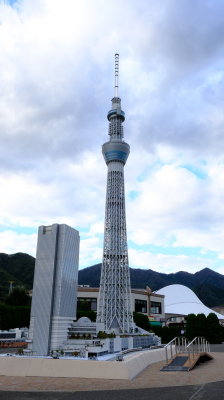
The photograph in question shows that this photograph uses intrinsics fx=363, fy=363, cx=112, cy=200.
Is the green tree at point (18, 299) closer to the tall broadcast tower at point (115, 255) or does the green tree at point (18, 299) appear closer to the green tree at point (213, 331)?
the tall broadcast tower at point (115, 255)

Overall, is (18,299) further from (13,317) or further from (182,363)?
(182,363)

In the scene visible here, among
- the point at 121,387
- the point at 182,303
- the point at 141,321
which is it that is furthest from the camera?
the point at 182,303

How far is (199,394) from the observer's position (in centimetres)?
1498

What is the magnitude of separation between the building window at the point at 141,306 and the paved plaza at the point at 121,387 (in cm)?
6904

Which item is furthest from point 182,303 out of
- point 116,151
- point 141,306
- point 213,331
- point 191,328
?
point 116,151

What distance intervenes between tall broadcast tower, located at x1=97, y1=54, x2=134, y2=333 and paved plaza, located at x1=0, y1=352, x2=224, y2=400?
45160mm

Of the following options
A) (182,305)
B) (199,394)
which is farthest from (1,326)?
(182,305)

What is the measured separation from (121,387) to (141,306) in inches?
2994

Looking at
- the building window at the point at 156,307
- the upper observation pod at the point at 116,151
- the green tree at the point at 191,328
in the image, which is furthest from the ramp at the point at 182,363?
the building window at the point at 156,307

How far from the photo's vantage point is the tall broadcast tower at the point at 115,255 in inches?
2574

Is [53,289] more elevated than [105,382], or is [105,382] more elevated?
[53,289]

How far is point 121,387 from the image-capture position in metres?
17.2

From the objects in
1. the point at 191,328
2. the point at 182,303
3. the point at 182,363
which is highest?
the point at 182,303

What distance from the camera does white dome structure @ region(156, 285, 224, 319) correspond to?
367ft
